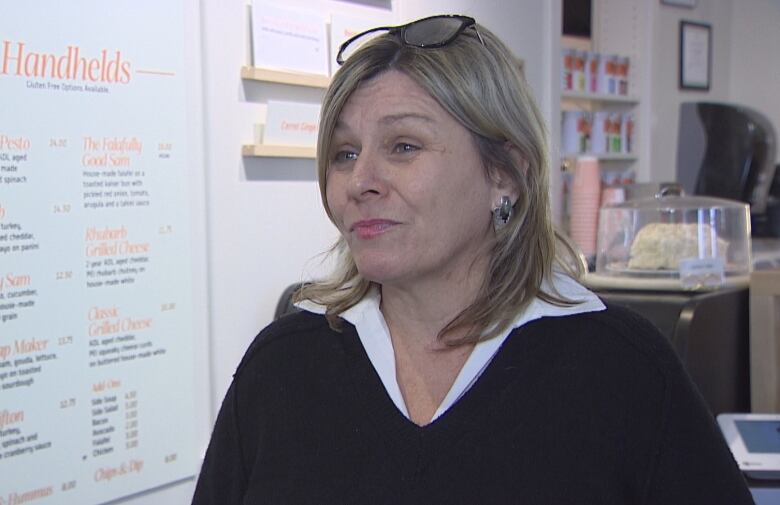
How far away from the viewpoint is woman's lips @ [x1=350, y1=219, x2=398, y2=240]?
104cm

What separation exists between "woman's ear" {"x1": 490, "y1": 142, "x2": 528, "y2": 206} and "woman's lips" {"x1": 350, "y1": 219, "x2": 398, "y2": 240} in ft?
0.56

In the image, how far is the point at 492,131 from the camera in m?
1.07

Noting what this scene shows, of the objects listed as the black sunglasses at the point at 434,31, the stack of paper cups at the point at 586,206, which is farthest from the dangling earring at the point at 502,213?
the stack of paper cups at the point at 586,206

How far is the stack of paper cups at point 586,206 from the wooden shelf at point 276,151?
1251mm

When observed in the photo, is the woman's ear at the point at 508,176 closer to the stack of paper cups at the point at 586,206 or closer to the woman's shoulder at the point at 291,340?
the woman's shoulder at the point at 291,340

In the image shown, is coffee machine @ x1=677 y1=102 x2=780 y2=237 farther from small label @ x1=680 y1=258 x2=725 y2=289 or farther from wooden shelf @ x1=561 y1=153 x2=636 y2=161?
small label @ x1=680 y1=258 x2=725 y2=289

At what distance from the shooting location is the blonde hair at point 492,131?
1.06 meters

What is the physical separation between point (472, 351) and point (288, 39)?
116 cm

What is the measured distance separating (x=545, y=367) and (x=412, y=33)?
479mm

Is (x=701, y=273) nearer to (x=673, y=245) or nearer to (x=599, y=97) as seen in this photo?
(x=673, y=245)

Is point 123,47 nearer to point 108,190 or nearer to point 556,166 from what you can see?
point 108,190

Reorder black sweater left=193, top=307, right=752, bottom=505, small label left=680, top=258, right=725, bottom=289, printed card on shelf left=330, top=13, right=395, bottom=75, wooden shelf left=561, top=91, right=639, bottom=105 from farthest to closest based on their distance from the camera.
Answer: wooden shelf left=561, top=91, right=639, bottom=105
printed card on shelf left=330, top=13, right=395, bottom=75
small label left=680, top=258, right=725, bottom=289
black sweater left=193, top=307, right=752, bottom=505

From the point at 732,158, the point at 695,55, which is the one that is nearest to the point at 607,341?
the point at 732,158

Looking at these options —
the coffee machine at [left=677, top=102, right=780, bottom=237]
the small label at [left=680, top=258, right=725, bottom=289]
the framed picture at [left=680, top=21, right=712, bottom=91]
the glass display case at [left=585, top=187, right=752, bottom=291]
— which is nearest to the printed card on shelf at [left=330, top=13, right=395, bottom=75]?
the glass display case at [left=585, top=187, right=752, bottom=291]
